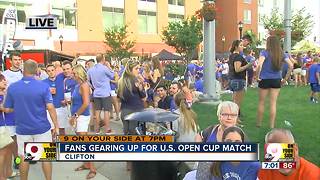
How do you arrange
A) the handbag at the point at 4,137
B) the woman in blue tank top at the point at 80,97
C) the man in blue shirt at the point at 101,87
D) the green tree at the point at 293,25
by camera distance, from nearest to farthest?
1. the green tree at the point at 293,25
2. the handbag at the point at 4,137
3. the woman in blue tank top at the point at 80,97
4. the man in blue shirt at the point at 101,87

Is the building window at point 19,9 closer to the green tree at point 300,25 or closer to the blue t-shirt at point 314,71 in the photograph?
the green tree at point 300,25

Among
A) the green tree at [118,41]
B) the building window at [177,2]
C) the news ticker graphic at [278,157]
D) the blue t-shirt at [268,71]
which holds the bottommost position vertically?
the news ticker graphic at [278,157]

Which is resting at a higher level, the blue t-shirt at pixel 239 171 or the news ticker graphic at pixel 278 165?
the news ticker graphic at pixel 278 165

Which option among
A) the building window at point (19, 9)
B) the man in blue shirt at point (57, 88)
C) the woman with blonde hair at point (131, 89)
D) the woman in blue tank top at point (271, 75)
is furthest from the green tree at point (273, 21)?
the man in blue shirt at point (57, 88)

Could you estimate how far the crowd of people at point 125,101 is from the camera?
1.84 metres

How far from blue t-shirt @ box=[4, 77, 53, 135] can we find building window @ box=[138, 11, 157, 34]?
3.95ft

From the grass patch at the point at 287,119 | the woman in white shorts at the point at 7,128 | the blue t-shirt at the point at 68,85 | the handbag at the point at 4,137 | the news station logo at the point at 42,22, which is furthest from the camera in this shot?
the blue t-shirt at the point at 68,85

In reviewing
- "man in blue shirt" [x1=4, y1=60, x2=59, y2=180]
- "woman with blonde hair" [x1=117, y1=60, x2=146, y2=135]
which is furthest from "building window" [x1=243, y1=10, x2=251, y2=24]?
"man in blue shirt" [x1=4, y1=60, x2=59, y2=180]

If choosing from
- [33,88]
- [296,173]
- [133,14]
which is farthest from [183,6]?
[33,88]

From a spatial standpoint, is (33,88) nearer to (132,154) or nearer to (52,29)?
(52,29)

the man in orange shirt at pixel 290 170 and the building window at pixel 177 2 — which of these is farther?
the building window at pixel 177 2

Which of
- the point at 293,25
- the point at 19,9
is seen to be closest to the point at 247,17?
the point at 293,25

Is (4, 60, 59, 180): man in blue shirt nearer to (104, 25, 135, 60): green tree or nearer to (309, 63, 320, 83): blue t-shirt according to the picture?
(104, 25, 135, 60): green tree

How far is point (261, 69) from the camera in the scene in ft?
10.1
